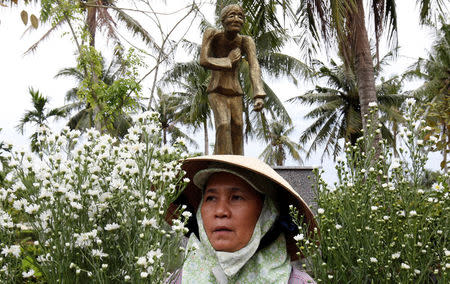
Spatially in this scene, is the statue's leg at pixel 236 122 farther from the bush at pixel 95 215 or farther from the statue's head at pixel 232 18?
the bush at pixel 95 215

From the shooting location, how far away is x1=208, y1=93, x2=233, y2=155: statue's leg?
486 centimetres

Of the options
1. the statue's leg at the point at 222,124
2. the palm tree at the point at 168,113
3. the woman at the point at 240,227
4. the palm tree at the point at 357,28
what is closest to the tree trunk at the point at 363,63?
the palm tree at the point at 357,28

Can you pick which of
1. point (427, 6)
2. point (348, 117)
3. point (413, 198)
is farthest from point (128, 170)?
point (348, 117)

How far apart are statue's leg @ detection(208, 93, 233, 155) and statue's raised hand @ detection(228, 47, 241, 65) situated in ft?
1.47

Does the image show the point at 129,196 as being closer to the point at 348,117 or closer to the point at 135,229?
the point at 135,229

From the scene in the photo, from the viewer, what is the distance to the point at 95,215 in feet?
4.28

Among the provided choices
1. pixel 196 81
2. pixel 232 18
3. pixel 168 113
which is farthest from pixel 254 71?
pixel 168 113

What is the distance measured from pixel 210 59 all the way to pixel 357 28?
4887 mm

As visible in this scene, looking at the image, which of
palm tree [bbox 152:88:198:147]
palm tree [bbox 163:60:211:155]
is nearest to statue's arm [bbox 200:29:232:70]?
palm tree [bbox 163:60:211:155]

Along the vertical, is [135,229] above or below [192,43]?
below

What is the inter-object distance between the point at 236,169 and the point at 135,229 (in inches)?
19.3

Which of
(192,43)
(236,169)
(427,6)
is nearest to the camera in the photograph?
(236,169)

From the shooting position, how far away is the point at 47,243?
4.06 feet

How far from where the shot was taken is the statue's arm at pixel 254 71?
4574mm
